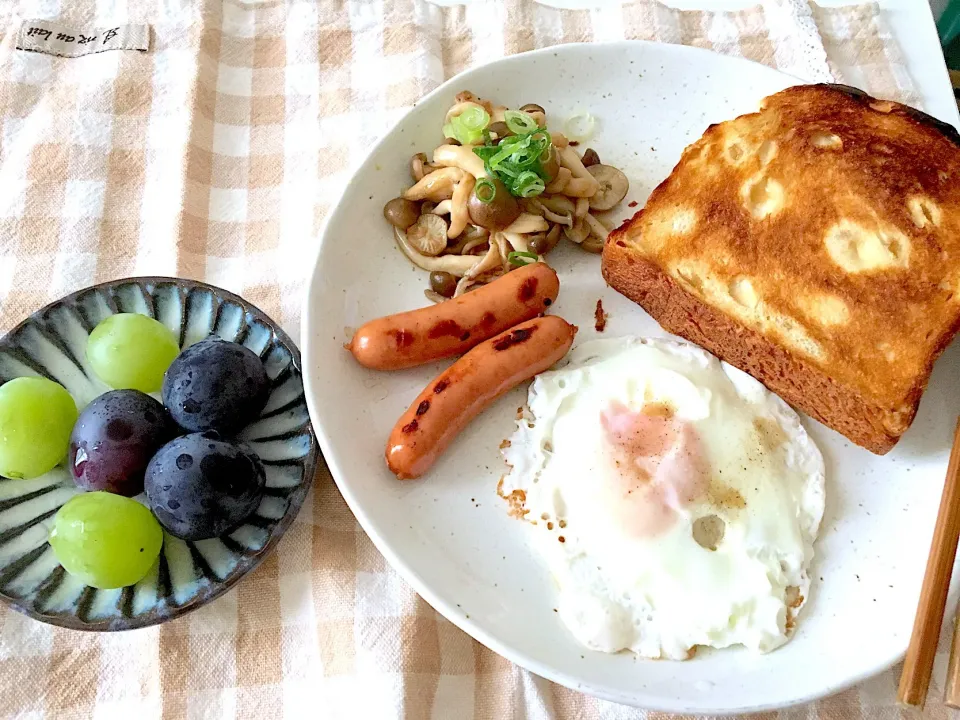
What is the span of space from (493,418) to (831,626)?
1.04 meters

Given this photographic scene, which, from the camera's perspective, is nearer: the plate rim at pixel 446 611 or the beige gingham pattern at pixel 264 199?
the plate rim at pixel 446 611

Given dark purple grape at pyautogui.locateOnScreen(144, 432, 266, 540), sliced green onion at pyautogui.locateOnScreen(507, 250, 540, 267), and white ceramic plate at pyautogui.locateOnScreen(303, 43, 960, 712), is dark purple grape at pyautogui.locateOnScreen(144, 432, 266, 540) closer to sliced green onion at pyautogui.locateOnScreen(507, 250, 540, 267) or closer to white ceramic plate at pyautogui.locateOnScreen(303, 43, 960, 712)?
white ceramic plate at pyautogui.locateOnScreen(303, 43, 960, 712)

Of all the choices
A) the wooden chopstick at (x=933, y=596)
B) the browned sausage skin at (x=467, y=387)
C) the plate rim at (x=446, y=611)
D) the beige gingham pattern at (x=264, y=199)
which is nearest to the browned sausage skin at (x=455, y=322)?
the browned sausage skin at (x=467, y=387)

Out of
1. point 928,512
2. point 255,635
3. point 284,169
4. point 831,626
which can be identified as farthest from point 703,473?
point 284,169

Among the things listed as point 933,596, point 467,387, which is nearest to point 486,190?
point 467,387

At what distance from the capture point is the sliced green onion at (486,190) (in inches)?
89.7

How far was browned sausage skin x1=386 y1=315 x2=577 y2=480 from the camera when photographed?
2.00 m

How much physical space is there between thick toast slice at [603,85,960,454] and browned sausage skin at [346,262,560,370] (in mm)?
306

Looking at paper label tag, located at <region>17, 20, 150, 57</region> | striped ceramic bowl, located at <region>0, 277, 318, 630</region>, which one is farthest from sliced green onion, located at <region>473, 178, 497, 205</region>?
paper label tag, located at <region>17, 20, 150, 57</region>

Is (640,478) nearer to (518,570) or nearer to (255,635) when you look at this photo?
(518,570)

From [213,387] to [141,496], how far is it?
1.22 feet

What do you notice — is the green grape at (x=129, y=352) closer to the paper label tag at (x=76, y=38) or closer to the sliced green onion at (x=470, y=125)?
the sliced green onion at (x=470, y=125)

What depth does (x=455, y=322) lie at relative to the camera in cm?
213

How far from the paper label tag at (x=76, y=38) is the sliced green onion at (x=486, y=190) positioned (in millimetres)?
1578
